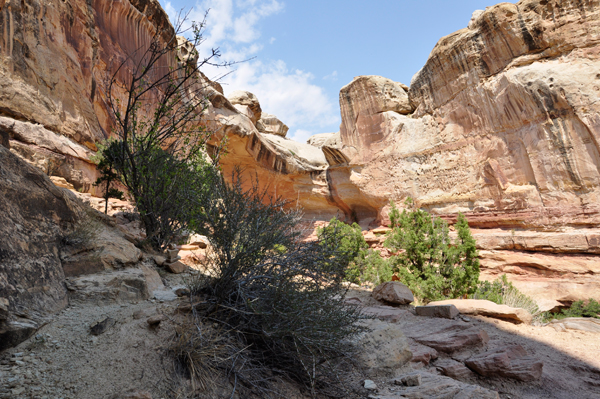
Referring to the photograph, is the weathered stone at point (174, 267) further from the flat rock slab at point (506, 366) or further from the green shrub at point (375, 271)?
the green shrub at point (375, 271)

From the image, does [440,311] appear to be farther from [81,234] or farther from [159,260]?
[81,234]

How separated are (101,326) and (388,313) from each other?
463cm

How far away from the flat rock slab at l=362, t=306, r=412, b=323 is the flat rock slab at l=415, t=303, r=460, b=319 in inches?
10.3

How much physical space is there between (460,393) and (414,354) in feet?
3.68

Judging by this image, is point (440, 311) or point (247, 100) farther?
point (247, 100)

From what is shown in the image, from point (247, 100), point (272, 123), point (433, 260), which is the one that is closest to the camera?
point (433, 260)

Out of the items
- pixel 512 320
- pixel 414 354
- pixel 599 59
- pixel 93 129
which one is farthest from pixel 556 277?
pixel 93 129

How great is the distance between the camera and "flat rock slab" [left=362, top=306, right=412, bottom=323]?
5.53 metres

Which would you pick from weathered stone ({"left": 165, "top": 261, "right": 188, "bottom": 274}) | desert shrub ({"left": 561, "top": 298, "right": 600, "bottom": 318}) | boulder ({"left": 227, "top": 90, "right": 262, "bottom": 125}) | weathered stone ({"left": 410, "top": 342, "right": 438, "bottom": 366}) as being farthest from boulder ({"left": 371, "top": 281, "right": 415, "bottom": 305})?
boulder ({"left": 227, "top": 90, "right": 262, "bottom": 125})

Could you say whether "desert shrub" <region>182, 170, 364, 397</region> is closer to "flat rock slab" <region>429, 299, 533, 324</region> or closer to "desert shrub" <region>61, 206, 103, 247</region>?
"desert shrub" <region>61, 206, 103, 247</region>

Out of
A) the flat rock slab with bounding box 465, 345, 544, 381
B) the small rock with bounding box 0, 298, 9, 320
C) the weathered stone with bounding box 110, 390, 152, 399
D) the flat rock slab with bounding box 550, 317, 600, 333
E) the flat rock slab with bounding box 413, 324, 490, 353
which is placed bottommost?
the flat rock slab with bounding box 550, 317, 600, 333

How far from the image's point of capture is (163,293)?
13.3 feet

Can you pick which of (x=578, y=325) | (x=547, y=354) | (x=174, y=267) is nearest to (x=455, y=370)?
(x=547, y=354)

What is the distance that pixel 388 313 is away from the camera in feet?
19.0
